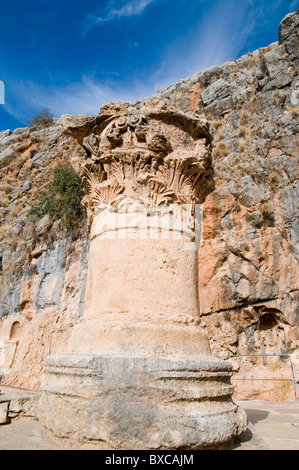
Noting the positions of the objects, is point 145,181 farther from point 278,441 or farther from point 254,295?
point 254,295

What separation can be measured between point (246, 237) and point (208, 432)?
26.7ft

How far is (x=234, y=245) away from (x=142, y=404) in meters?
8.12

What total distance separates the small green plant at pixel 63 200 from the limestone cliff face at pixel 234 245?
46 centimetres

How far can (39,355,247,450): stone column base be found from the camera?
6.87ft

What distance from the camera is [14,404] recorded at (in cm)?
318

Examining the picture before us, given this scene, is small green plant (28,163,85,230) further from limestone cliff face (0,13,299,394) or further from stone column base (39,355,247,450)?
stone column base (39,355,247,450)

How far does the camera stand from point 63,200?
510 inches

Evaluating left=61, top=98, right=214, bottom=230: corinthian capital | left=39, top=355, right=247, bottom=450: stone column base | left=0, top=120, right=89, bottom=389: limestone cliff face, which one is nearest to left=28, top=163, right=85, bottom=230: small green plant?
left=0, top=120, right=89, bottom=389: limestone cliff face

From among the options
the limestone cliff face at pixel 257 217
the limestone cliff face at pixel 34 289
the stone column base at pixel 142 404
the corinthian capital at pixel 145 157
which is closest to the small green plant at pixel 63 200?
the limestone cliff face at pixel 34 289

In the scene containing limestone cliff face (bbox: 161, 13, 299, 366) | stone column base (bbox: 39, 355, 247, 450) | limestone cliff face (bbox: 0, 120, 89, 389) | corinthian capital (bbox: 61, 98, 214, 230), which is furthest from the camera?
limestone cliff face (bbox: 0, 120, 89, 389)

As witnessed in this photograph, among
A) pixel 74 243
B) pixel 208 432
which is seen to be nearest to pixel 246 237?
pixel 74 243

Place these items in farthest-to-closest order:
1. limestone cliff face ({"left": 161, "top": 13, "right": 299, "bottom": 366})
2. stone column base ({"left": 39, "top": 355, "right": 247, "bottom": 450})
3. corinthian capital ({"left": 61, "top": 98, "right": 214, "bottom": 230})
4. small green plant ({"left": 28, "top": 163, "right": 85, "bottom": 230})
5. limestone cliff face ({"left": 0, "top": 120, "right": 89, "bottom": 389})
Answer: small green plant ({"left": 28, "top": 163, "right": 85, "bottom": 230}) < limestone cliff face ({"left": 0, "top": 120, "right": 89, "bottom": 389}) < limestone cliff face ({"left": 161, "top": 13, "right": 299, "bottom": 366}) < corinthian capital ({"left": 61, "top": 98, "right": 214, "bottom": 230}) < stone column base ({"left": 39, "top": 355, "right": 247, "bottom": 450})

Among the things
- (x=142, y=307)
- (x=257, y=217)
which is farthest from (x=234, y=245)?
(x=142, y=307)

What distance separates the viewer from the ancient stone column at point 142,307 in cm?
219
